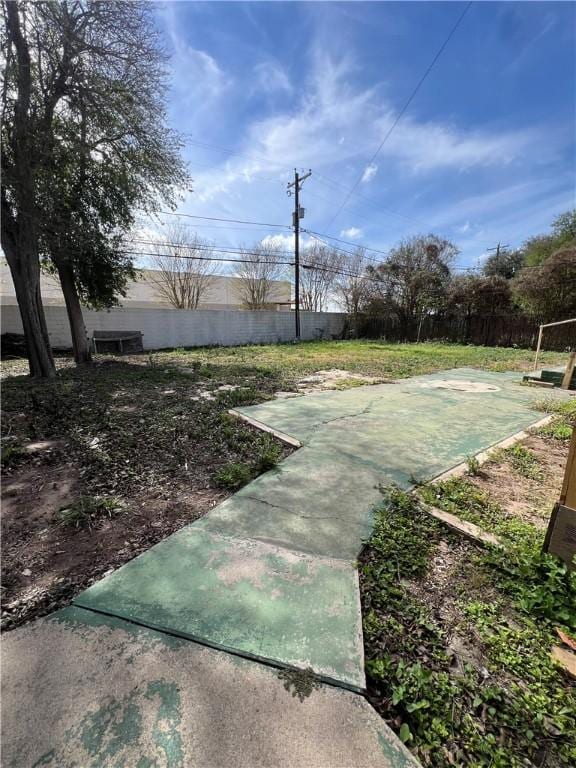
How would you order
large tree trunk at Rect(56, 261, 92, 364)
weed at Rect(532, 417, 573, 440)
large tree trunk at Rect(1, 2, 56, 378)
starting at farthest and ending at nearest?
large tree trunk at Rect(56, 261, 92, 364) < large tree trunk at Rect(1, 2, 56, 378) < weed at Rect(532, 417, 573, 440)

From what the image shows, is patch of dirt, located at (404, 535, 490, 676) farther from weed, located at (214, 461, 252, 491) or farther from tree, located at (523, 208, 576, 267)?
tree, located at (523, 208, 576, 267)

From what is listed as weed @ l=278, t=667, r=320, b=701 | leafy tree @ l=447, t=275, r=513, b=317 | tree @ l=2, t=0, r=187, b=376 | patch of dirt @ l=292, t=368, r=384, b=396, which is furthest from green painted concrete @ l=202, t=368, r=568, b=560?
leafy tree @ l=447, t=275, r=513, b=317

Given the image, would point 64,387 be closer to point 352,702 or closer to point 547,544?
point 352,702

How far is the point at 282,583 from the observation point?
141cm

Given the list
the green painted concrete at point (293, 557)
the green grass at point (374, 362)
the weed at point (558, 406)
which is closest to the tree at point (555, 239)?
the green grass at point (374, 362)

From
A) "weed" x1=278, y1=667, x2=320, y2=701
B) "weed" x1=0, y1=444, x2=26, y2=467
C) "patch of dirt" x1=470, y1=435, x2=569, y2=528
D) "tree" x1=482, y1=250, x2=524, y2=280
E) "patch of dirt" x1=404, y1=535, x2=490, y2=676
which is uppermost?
"tree" x1=482, y1=250, x2=524, y2=280

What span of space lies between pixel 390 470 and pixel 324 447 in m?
0.61

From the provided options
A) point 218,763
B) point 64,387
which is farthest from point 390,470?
point 64,387

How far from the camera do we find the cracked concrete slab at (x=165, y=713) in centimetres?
83

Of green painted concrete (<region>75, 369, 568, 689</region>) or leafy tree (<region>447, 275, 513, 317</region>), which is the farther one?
leafy tree (<region>447, 275, 513, 317</region>)

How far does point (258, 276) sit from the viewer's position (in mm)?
18531

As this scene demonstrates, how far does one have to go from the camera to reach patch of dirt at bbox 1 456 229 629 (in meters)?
1.40

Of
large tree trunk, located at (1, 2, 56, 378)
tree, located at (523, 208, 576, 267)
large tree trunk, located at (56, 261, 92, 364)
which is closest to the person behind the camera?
large tree trunk, located at (1, 2, 56, 378)

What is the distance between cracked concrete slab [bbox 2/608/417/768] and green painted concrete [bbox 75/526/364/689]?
0.24 feet
